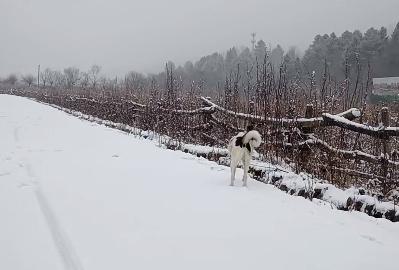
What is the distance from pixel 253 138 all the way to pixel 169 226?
2.21 meters

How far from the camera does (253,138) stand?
5441mm

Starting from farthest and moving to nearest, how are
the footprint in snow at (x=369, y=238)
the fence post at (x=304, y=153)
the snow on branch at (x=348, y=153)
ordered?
1. the fence post at (x=304, y=153)
2. the snow on branch at (x=348, y=153)
3. the footprint in snow at (x=369, y=238)

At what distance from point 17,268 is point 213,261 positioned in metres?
1.67

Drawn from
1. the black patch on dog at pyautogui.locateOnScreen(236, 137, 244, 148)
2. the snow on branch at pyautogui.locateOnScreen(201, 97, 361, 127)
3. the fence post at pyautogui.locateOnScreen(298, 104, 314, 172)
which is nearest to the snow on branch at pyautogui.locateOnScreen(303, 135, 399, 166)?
the fence post at pyautogui.locateOnScreen(298, 104, 314, 172)

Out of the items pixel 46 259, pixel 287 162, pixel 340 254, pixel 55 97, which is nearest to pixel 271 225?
pixel 340 254

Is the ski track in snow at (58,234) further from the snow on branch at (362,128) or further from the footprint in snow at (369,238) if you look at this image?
the snow on branch at (362,128)

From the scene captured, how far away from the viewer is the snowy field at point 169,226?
3084mm

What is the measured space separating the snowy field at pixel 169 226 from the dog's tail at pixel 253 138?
72 cm

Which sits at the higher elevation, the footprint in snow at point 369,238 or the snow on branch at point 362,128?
the snow on branch at point 362,128

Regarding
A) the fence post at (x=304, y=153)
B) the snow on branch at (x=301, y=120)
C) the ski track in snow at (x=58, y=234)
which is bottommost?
the ski track in snow at (x=58, y=234)

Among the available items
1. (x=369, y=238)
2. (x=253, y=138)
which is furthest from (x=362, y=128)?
(x=369, y=238)

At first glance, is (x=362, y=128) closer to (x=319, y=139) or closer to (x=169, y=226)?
(x=319, y=139)

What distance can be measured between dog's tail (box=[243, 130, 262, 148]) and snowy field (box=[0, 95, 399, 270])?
0.72 metres

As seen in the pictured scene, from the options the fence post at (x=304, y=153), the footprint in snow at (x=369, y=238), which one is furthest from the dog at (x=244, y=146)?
the footprint in snow at (x=369, y=238)
